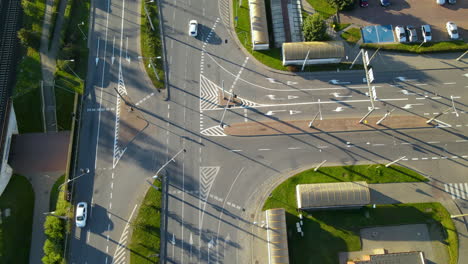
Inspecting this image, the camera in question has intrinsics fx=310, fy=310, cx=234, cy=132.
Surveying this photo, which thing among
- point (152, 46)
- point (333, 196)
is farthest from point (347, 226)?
point (152, 46)

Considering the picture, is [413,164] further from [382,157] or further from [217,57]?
[217,57]

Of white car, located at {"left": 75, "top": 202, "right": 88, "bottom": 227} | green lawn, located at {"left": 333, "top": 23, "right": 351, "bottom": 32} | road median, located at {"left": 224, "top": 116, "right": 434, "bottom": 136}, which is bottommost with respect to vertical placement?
white car, located at {"left": 75, "top": 202, "right": 88, "bottom": 227}

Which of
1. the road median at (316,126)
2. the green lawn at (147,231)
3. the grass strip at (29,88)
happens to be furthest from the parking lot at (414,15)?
the grass strip at (29,88)

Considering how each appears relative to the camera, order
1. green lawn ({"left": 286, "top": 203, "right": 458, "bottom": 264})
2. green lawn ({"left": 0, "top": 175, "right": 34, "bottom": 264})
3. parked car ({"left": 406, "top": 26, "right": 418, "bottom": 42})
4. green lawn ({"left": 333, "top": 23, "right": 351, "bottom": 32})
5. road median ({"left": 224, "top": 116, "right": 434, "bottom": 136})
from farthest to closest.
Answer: green lawn ({"left": 333, "top": 23, "right": 351, "bottom": 32}) < parked car ({"left": 406, "top": 26, "right": 418, "bottom": 42}) < road median ({"left": 224, "top": 116, "right": 434, "bottom": 136}) < green lawn ({"left": 0, "top": 175, "right": 34, "bottom": 264}) < green lawn ({"left": 286, "top": 203, "right": 458, "bottom": 264})

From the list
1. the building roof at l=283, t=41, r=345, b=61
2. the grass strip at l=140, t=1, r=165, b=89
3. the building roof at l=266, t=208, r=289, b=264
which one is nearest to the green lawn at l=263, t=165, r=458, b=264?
the building roof at l=266, t=208, r=289, b=264

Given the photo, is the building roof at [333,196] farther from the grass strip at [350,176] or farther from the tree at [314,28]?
the tree at [314,28]

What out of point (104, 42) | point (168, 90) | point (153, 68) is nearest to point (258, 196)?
point (168, 90)

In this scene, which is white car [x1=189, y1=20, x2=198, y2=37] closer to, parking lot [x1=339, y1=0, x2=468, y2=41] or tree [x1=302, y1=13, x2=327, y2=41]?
tree [x1=302, y1=13, x2=327, y2=41]
